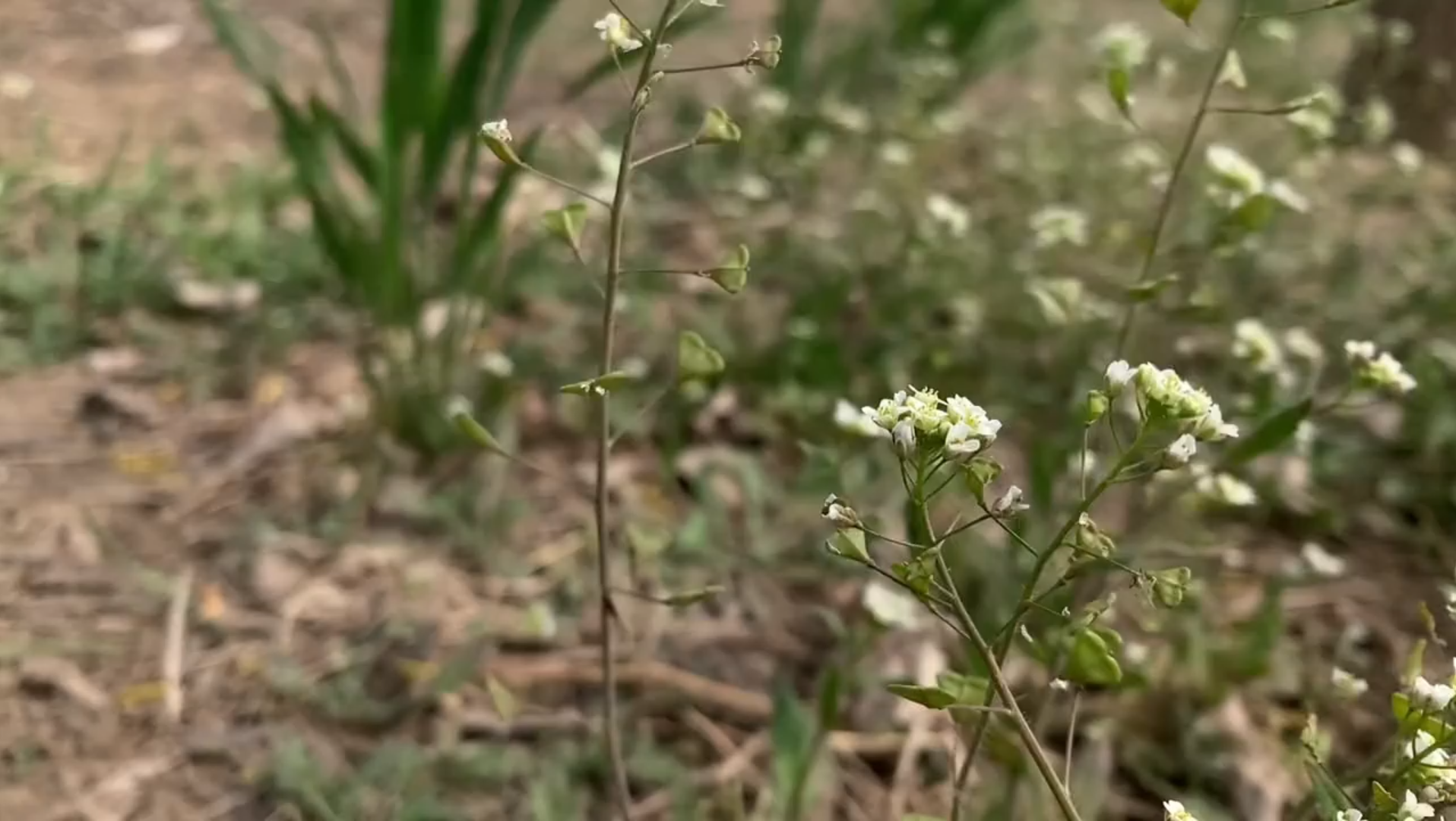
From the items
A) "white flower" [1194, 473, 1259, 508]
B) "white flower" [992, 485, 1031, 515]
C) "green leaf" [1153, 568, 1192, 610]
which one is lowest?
"white flower" [1194, 473, 1259, 508]

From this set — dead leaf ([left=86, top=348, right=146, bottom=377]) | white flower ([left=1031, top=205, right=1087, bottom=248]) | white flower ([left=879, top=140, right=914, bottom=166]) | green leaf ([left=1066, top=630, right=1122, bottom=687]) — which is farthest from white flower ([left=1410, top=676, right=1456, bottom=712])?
dead leaf ([left=86, top=348, right=146, bottom=377])

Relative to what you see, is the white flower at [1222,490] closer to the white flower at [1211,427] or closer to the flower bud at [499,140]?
the white flower at [1211,427]

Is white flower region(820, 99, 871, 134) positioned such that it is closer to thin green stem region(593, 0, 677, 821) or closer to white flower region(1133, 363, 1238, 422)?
thin green stem region(593, 0, 677, 821)

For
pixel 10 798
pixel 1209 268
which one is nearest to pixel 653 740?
pixel 10 798

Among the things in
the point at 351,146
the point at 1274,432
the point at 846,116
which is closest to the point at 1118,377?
the point at 1274,432

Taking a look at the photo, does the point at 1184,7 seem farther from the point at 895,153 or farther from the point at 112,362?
the point at 112,362

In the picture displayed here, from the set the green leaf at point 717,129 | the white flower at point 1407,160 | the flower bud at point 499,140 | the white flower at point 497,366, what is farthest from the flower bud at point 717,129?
the white flower at point 1407,160

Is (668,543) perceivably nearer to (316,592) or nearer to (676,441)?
(676,441)

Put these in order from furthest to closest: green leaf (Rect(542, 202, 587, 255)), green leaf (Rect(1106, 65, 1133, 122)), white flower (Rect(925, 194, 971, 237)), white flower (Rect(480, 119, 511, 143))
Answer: white flower (Rect(925, 194, 971, 237)) → green leaf (Rect(1106, 65, 1133, 122)) → green leaf (Rect(542, 202, 587, 255)) → white flower (Rect(480, 119, 511, 143))
